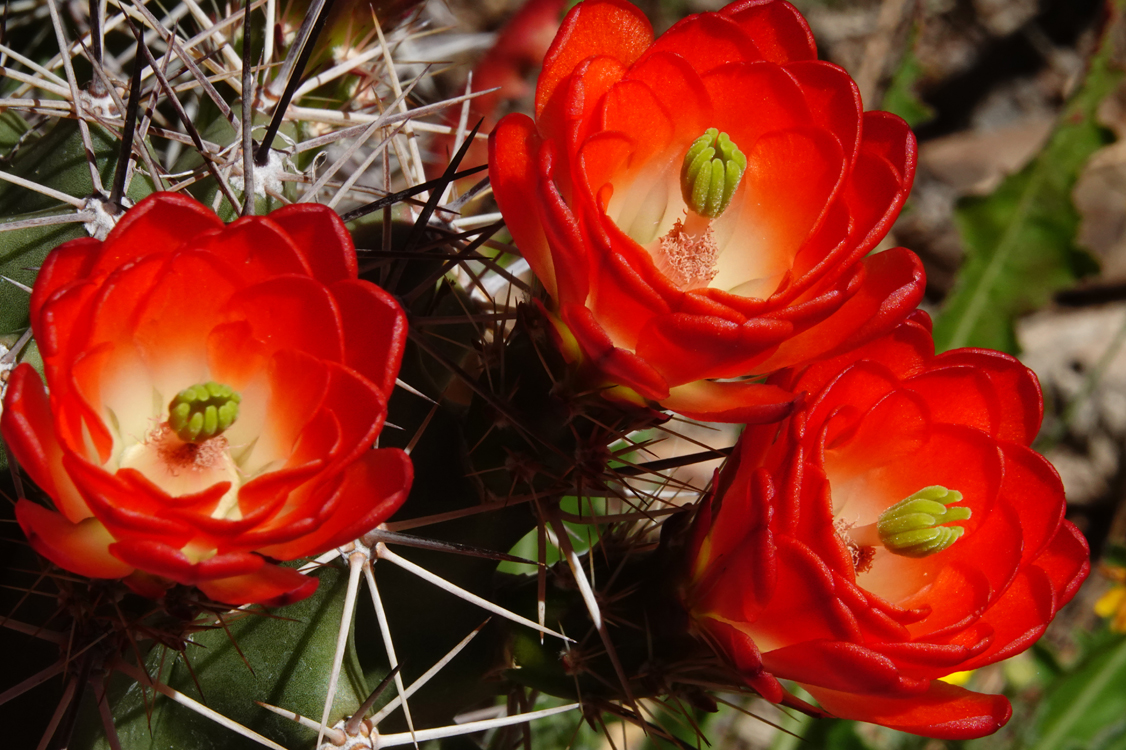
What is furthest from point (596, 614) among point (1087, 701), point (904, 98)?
point (1087, 701)

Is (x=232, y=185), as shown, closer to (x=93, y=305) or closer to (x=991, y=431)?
(x=93, y=305)

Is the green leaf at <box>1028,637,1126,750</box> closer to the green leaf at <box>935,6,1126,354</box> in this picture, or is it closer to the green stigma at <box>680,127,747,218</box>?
the green leaf at <box>935,6,1126,354</box>

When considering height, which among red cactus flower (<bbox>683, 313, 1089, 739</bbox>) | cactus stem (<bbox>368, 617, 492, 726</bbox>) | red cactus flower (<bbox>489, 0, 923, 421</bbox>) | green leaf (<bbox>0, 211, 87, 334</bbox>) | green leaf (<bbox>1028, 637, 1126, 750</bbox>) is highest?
red cactus flower (<bbox>489, 0, 923, 421</bbox>)

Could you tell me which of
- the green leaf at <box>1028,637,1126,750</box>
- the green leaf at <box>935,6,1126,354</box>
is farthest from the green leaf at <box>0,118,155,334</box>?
the green leaf at <box>1028,637,1126,750</box>

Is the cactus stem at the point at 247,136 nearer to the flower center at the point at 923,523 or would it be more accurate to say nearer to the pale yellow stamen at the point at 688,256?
the pale yellow stamen at the point at 688,256

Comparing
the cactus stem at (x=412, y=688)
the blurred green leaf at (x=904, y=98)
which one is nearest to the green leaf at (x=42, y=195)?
the cactus stem at (x=412, y=688)
